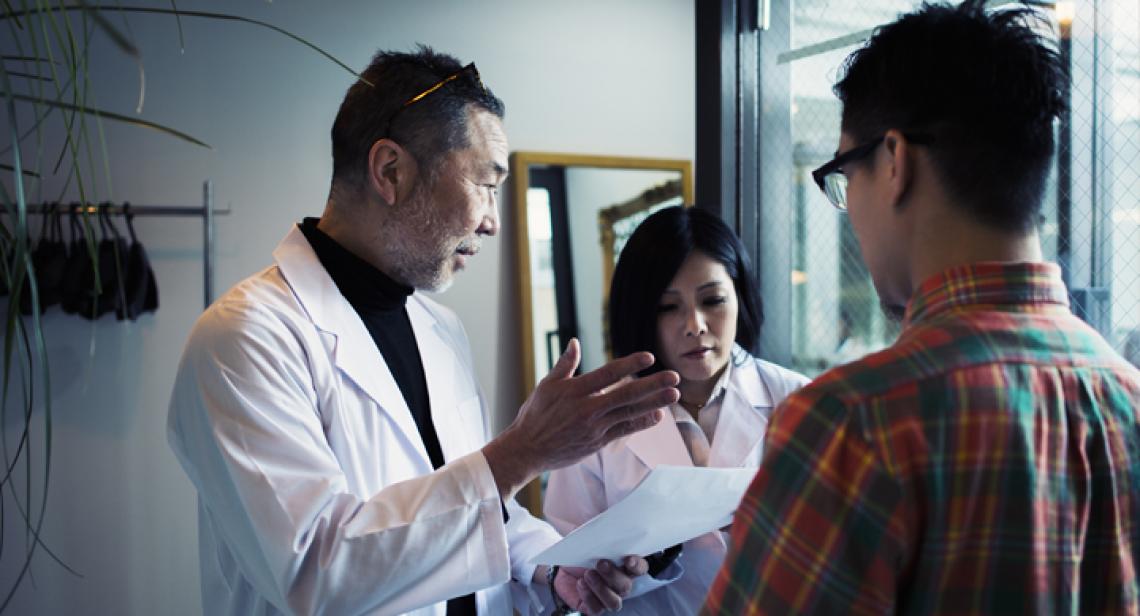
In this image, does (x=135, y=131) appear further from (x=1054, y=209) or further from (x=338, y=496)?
(x=1054, y=209)

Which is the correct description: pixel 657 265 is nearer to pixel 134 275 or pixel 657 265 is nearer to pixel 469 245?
pixel 469 245

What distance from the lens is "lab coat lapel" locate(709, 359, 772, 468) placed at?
176 cm

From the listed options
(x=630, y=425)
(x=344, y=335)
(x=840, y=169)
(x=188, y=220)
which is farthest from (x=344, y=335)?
(x=188, y=220)

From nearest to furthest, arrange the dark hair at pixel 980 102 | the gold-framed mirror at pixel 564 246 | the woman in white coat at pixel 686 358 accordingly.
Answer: the dark hair at pixel 980 102, the woman in white coat at pixel 686 358, the gold-framed mirror at pixel 564 246

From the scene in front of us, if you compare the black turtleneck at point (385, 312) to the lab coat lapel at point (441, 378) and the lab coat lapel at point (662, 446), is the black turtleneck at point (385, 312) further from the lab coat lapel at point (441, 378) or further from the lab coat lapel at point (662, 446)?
the lab coat lapel at point (662, 446)

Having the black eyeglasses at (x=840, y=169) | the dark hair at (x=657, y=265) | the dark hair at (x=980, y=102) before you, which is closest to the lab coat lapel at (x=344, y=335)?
the dark hair at (x=657, y=265)

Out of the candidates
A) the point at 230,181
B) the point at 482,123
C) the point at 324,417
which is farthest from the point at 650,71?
the point at 324,417

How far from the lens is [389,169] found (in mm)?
1576

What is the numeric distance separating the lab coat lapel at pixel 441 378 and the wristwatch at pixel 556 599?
0.27 metres

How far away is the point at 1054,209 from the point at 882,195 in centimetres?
82

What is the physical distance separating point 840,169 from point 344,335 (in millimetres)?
Result: 921

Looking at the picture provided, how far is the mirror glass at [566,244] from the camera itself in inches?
134

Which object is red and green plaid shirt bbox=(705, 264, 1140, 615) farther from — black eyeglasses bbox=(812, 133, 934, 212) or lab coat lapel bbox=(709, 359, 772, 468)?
lab coat lapel bbox=(709, 359, 772, 468)

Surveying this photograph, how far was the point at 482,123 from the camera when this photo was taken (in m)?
1.65
